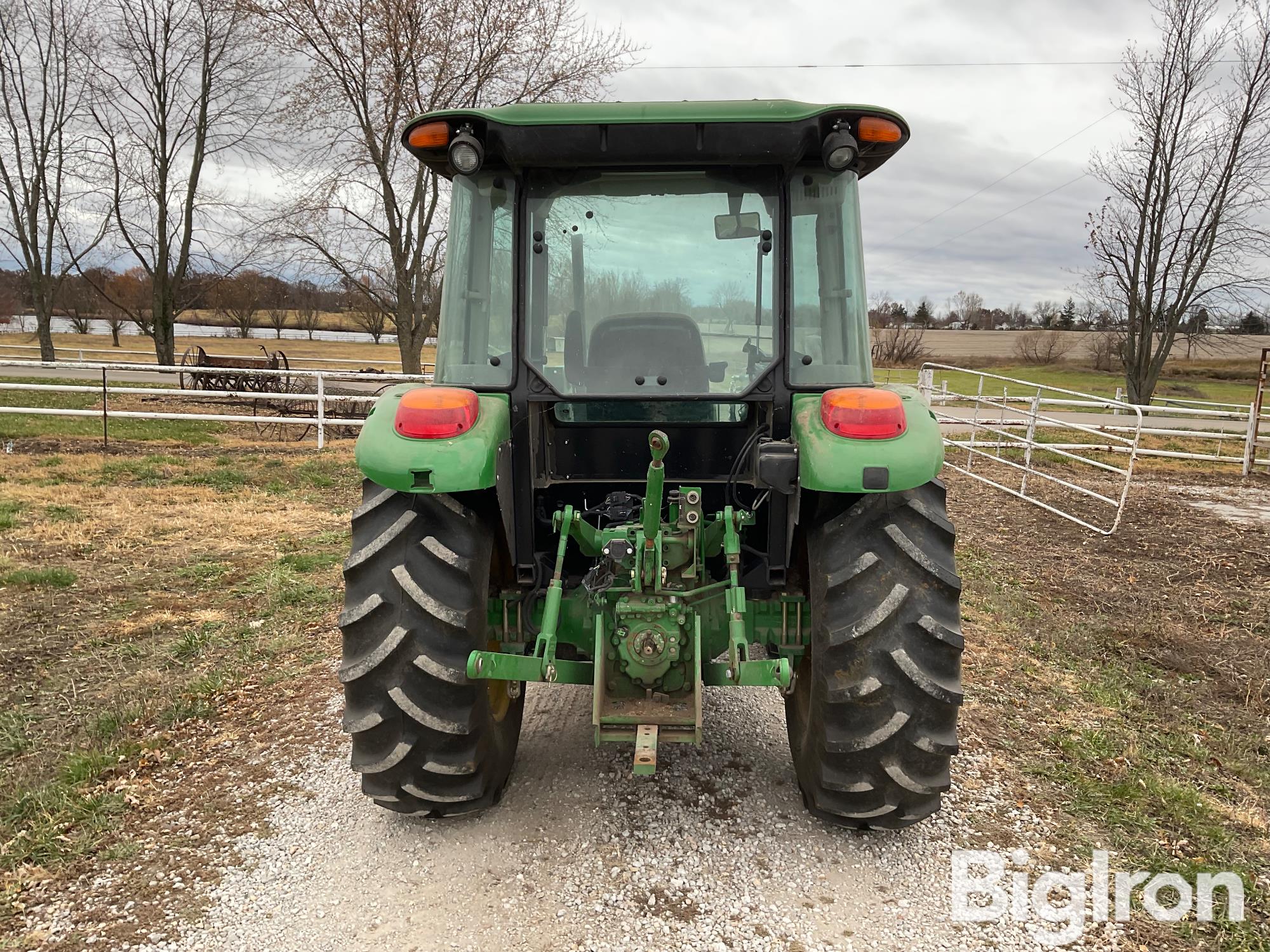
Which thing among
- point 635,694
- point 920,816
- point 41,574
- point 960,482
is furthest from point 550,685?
point 960,482

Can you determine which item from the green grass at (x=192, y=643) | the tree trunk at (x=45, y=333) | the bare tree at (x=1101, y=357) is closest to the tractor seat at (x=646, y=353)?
the green grass at (x=192, y=643)

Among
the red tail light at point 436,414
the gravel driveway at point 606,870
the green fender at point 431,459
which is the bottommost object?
the gravel driveway at point 606,870

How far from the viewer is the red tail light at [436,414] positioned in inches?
102

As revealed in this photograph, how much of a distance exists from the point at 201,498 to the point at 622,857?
6.81 m

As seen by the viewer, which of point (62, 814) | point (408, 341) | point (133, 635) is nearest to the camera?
point (62, 814)

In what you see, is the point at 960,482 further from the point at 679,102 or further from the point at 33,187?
the point at 33,187

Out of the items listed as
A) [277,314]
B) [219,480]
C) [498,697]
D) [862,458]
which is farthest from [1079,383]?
[277,314]

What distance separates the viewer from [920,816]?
2.69 m

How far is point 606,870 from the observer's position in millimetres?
2689

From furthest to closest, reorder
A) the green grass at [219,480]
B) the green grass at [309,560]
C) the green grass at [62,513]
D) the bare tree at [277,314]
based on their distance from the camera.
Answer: the bare tree at [277,314] → the green grass at [219,480] → the green grass at [62,513] → the green grass at [309,560]

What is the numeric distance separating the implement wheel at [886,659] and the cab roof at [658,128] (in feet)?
3.92

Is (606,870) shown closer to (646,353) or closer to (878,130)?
(646,353)

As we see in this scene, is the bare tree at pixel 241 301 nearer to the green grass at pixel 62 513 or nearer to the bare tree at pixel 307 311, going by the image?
the bare tree at pixel 307 311

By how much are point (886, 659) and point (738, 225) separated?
60.1 inches
